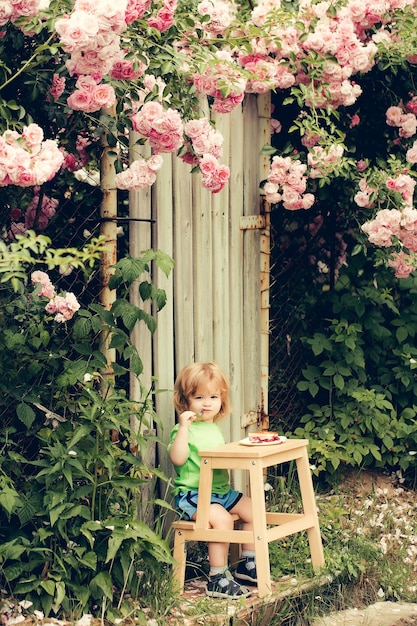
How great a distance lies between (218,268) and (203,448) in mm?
980

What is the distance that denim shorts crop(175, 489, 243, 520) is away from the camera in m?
4.89

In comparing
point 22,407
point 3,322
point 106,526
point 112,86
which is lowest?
point 106,526

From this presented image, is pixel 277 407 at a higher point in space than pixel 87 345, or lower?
lower

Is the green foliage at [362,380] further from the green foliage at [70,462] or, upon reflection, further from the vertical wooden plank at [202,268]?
the green foliage at [70,462]

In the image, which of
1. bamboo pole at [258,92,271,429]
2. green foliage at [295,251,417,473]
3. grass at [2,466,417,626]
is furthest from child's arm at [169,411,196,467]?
green foliage at [295,251,417,473]

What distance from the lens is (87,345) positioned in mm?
4562

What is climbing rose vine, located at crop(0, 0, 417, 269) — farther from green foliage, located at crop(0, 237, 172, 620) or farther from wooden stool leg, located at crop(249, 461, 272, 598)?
wooden stool leg, located at crop(249, 461, 272, 598)

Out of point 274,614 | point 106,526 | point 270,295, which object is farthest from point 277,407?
point 106,526

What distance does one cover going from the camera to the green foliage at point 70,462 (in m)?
4.22

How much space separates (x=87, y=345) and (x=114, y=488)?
0.60 metres

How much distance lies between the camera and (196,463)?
498cm

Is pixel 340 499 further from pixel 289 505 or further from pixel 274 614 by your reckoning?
pixel 274 614

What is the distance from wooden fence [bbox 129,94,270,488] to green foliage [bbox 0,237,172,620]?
31 centimetres

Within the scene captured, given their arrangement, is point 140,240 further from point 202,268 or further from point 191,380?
point 191,380
